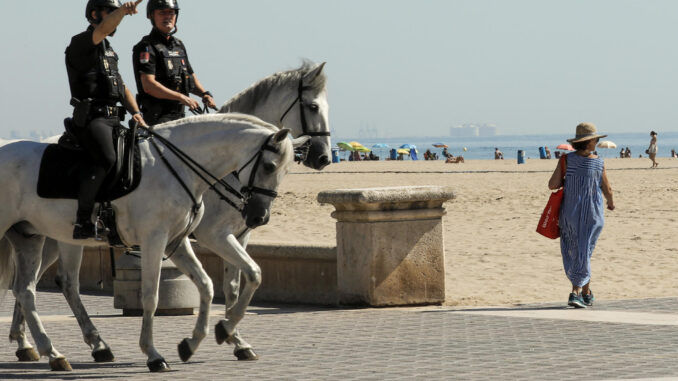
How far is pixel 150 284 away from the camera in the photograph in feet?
28.5

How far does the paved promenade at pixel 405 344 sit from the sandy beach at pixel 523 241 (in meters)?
1.98

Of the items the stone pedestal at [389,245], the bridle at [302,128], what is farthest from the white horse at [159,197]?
the stone pedestal at [389,245]

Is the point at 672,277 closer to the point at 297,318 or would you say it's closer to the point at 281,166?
the point at 297,318

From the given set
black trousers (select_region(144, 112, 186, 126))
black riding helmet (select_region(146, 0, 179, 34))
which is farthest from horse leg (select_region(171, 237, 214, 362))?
black riding helmet (select_region(146, 0, 179, 34))

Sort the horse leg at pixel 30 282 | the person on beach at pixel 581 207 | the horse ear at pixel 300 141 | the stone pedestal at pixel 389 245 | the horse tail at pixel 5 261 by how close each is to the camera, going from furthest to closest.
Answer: the stone pedestal at pixel 389 245 → the person on beach at pixel 581 207 → the horse ear at pixel 300 141 → the horse tail at pixel 5 261 → the horse leg at pixel 30 282

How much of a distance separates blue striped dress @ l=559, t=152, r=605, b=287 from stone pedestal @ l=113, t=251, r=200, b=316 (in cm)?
386

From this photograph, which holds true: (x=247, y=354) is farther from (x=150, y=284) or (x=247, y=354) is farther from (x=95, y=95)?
(x=95, y=95)

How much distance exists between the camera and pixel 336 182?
4556 centimetres

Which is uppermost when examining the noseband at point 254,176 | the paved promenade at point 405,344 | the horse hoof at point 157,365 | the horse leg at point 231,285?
the noseband at point 254,176

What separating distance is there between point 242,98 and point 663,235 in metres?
12.9

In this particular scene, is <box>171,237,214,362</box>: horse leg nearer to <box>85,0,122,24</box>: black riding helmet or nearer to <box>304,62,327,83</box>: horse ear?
<box>85,0,122,24</box>: black riding helmet

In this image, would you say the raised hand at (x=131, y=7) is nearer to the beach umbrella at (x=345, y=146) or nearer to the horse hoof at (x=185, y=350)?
the horse hoof at (x=185, y=350)

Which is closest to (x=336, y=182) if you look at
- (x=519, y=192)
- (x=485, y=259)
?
(x=519, y=192)

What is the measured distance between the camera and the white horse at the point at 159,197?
8.60 m
